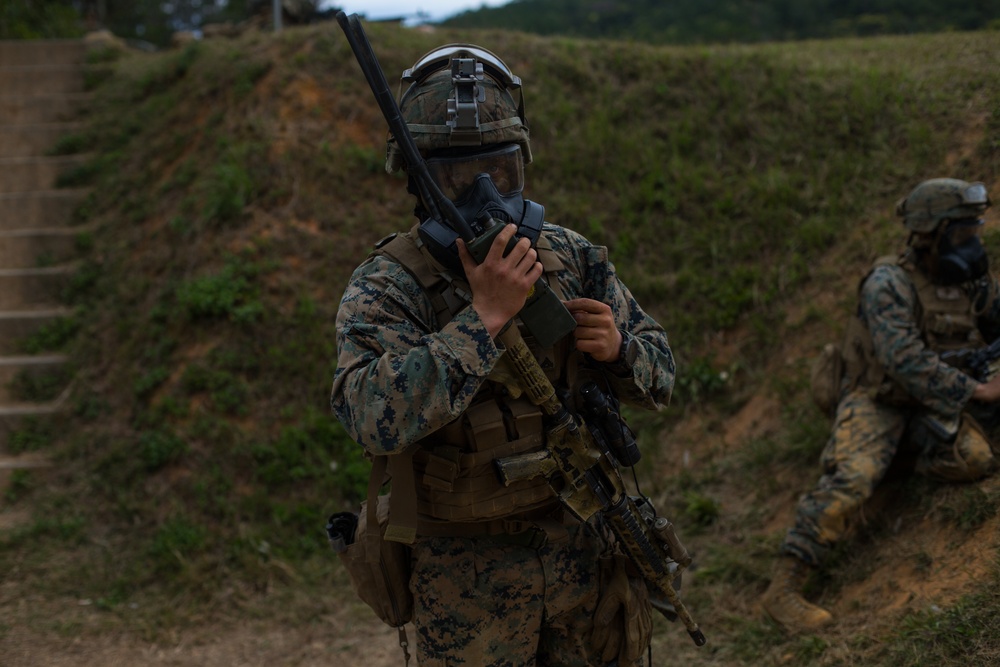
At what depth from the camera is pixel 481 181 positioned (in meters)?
2.37

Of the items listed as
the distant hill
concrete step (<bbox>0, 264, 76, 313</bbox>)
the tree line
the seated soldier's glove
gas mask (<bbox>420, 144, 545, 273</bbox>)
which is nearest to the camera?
gas mask (<bbox>420, 144, 545, 273</bbox>)

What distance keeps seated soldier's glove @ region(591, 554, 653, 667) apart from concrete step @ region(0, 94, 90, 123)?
9.52 m

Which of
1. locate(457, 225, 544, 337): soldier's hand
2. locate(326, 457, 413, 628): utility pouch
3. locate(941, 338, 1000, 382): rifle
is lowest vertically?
locate(941, 338, 1000, 382): rifle

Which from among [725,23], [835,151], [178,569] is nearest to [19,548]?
[178,569]

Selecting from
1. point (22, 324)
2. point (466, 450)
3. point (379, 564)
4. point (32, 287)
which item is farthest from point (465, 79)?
point (32, 287)

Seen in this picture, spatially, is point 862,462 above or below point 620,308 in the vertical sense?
below

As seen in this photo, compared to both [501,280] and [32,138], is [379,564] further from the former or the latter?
[32,138]

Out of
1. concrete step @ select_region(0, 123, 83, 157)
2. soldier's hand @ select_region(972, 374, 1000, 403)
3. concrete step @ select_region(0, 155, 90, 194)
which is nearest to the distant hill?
concrete step @ select_region(0, 123, 83, 157)

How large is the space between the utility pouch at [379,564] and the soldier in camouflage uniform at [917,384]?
2396mm

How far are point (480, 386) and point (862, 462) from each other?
280cm

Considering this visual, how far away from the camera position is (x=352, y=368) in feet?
7.33

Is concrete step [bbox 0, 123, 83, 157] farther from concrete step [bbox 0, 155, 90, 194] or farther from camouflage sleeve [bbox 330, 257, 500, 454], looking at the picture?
camouflage sleeve [bbox 330, 257, 500, 454]

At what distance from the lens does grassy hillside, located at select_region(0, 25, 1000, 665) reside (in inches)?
193

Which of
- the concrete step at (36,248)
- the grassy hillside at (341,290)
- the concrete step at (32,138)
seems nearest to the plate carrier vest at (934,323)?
the grassy hillside at (341,290)
